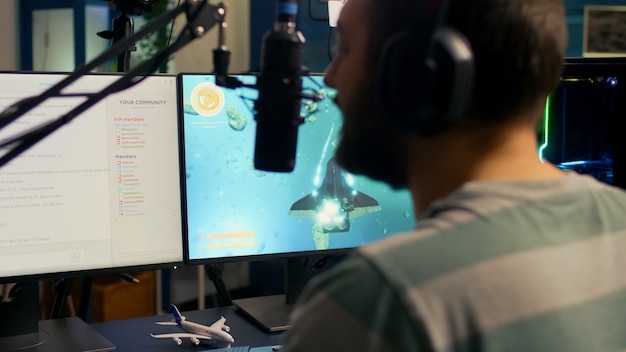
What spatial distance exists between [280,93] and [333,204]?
658 millimetres

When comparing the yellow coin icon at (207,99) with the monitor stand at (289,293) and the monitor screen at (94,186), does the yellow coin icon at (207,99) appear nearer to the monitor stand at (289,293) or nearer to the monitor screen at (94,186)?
the monitor screen at (94,186)

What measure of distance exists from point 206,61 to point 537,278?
9.74 feet

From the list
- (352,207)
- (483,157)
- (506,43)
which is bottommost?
(352,207)

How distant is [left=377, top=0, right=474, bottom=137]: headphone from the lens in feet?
2.03

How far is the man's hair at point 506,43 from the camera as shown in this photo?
0.64 m

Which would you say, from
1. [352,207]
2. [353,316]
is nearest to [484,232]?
[353,316]

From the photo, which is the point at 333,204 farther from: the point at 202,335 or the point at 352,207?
the point at 202,335

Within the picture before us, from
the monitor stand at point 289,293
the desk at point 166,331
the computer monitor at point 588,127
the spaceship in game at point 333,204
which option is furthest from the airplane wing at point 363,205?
the computer monitor at point 588,127

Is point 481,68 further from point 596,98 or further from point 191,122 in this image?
point 596,98

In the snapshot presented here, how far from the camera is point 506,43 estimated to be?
65 centimetres

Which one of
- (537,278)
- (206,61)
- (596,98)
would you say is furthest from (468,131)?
(206,61)

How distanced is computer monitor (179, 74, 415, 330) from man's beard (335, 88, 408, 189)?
1.67ft

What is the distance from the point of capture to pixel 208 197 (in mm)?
1306

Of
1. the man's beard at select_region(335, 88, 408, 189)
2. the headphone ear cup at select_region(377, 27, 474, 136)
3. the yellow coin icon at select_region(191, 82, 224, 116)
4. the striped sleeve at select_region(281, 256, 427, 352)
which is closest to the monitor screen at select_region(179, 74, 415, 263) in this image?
the yellow coin icon at select_region(191, 82, 224, 116)
